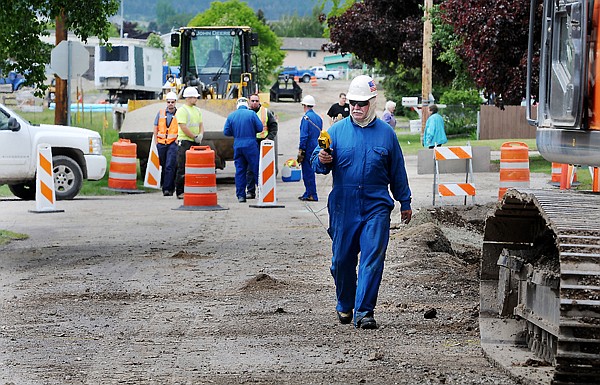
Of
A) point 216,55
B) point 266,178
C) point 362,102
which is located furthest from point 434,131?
point 362,102

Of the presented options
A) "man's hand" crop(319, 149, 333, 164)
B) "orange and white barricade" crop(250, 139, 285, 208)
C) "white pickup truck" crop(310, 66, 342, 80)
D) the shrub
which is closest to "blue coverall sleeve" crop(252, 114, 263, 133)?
"orange and white barricade" crop(250, 139, 285, 208)

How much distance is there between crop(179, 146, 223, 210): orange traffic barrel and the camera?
20016 mm

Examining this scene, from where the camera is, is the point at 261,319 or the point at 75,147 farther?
the point at 75,147

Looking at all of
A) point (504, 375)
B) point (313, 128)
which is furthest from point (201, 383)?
point (313, 128)

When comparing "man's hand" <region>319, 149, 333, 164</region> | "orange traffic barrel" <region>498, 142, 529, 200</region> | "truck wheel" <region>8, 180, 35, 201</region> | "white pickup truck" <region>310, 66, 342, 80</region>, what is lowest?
"truck wheel" <region>8, 180, 35, 201</region>

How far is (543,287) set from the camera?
7.39m

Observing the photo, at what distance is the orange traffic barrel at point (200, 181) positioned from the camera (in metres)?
20.0

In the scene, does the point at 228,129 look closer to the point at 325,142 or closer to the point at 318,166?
the point at 318,166

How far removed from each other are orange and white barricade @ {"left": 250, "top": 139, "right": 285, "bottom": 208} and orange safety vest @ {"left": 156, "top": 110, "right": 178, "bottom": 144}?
267 centimetres

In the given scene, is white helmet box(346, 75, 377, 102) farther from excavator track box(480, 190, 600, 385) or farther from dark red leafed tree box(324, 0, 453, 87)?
dark red leafed tree box(324, 0, 453, 87)

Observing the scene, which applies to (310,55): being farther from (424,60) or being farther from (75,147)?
(75,147)

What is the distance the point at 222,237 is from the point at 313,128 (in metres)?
5.33

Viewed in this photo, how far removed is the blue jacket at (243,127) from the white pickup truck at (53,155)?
2997 millimetres

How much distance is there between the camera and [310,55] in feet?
646
